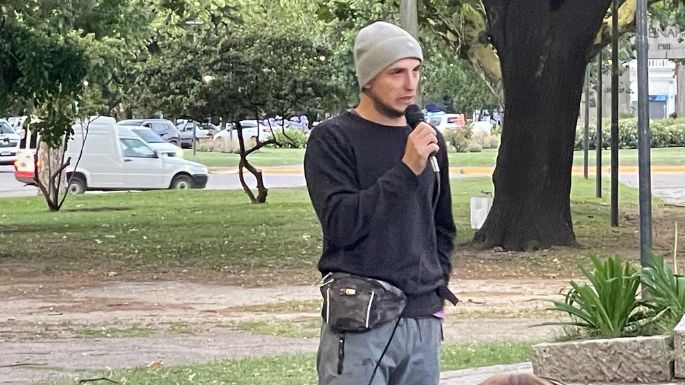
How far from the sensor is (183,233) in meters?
→ 21.2

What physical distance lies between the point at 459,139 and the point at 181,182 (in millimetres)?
17874

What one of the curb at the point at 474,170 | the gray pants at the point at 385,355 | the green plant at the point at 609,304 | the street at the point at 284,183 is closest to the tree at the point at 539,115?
the green plant at the point at 609,304

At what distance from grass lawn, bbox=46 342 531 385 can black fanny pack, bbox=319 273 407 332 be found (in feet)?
14.5

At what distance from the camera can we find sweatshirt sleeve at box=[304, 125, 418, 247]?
3.83m

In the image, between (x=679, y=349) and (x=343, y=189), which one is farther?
(x=679, y=349)

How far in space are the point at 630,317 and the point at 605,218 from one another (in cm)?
1568

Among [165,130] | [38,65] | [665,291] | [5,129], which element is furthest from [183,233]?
[165,130]

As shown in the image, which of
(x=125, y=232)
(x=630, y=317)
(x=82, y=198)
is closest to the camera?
(x=630, y=317)

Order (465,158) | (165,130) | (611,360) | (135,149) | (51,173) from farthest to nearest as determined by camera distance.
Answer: (165,130)
(465,158)
(135,149)
(51,173)
(611,360)

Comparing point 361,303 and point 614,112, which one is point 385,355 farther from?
point 614,112

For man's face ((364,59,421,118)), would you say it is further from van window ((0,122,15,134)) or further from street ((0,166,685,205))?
van window ((0,122,15,134))

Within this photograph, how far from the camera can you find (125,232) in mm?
21578

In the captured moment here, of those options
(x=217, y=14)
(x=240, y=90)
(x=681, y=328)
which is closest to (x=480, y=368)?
(x=681, y=328)

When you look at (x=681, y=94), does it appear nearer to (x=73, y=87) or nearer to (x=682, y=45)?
(x=682, y=45)
